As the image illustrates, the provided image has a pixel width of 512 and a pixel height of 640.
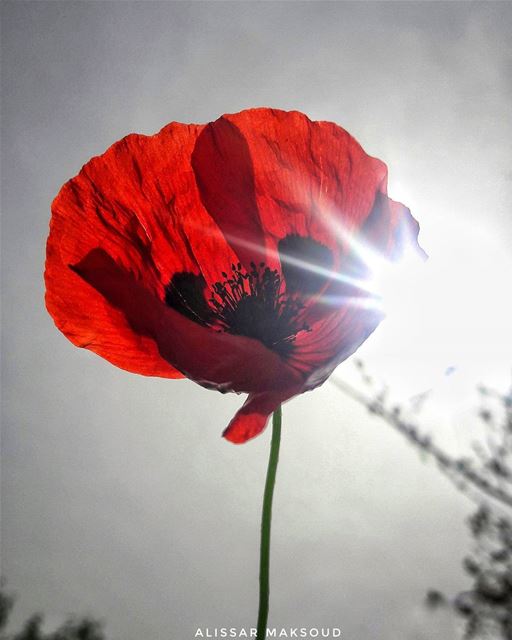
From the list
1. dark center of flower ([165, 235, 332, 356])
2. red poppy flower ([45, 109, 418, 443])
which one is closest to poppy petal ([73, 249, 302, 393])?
red poppy flower ([45, 109, 418, 443])

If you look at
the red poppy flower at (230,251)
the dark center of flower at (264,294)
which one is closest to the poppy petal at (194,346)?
the red poppy flower at (230,251)

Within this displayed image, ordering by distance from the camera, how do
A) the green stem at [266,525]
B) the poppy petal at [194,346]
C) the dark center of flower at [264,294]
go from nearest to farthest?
the green stem at [266,525]
the poppy petal at [194,346]
the dark center of flower at [264,294]

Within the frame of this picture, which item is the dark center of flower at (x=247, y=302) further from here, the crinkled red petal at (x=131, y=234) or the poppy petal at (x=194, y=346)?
the poppy petal at (x=194, y=346)

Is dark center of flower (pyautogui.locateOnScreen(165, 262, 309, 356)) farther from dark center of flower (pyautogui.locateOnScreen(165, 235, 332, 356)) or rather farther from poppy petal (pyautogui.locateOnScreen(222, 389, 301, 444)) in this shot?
poppy petal (pyautogui.locateOnScreen(222, 389, 301, 444))

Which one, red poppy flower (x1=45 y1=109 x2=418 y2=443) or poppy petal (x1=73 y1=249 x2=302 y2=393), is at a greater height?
red poppy flower (x1=45 y1=109 x2=418 y2=443)

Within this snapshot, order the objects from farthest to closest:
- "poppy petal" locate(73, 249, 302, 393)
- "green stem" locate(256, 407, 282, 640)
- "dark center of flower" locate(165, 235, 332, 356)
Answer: "dark center of flower" locate(165, 235, 332, 356) → "poppy petal" locate(73, 249, 302, 393) → "green stem" locate(256, 407, 282, 640)

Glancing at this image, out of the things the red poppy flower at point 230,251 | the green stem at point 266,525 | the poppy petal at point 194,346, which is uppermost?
the red poppy flower at point 230,251

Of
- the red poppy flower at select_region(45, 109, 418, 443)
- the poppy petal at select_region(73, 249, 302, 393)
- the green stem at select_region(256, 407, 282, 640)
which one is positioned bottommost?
the green stem at select_region(256, 407, 282, 640)
